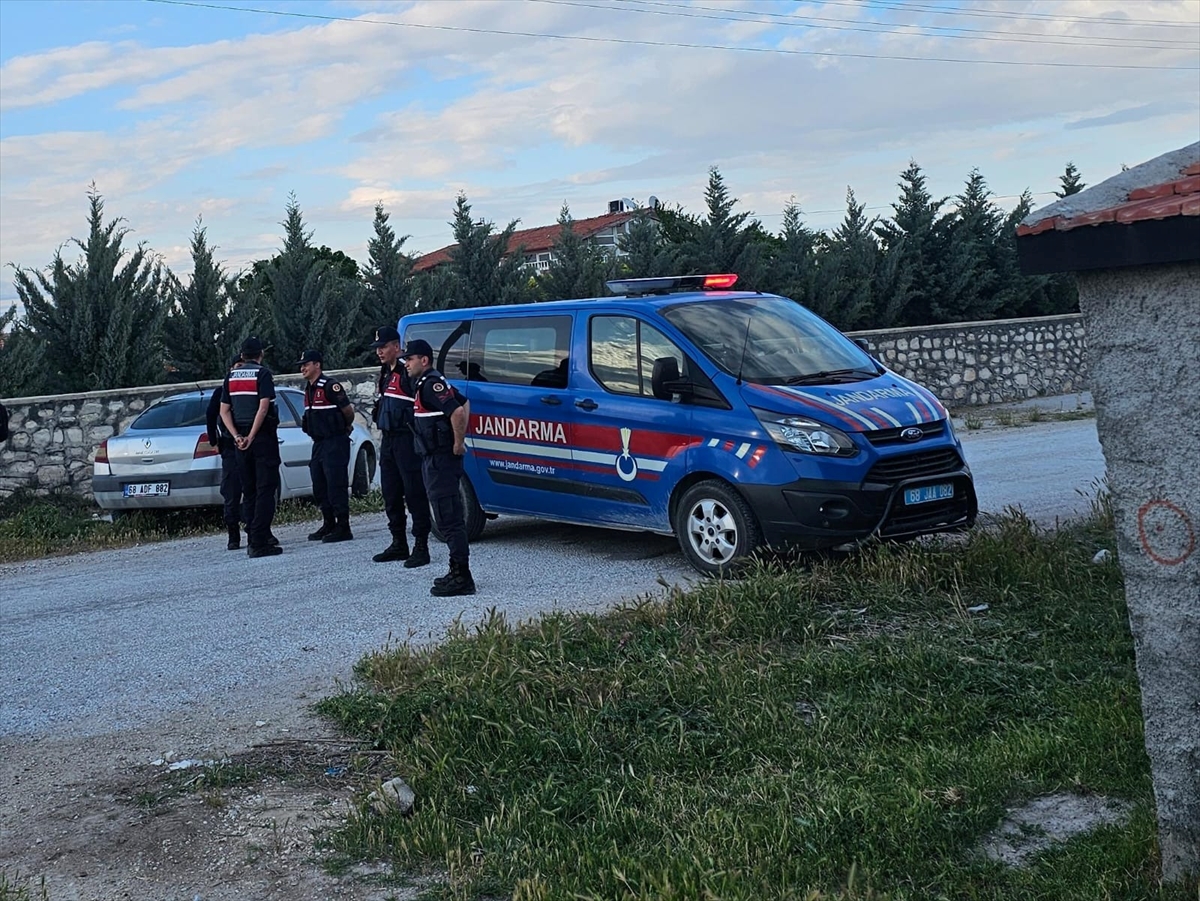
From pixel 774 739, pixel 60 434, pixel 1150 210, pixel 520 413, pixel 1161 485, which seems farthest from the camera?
pixel 60 434

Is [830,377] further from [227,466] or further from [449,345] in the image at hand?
[227,466]

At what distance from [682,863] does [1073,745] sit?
1610 mm

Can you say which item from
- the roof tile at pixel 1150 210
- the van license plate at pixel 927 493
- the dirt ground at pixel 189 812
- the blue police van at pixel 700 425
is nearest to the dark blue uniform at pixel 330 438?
the blue police van at pixel 700 425

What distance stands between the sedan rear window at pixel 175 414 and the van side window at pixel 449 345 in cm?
310

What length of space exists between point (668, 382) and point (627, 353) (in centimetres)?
51

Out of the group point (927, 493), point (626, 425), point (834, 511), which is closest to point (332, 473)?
point (626, 425)

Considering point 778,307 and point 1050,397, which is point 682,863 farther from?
point 1050,397

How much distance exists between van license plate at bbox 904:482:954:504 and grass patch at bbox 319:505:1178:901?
87 centimetres

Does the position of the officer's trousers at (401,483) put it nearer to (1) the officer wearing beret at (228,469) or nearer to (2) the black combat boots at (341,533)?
(2) the black combat boots at (341,533)

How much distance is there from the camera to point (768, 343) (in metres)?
8.83

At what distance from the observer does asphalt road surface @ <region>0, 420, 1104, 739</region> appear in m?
6.46

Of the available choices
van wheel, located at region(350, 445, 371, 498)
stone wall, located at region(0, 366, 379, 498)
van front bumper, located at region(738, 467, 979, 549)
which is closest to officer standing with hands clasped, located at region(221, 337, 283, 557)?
stone wall, located at region(0, 366, 379, 498)

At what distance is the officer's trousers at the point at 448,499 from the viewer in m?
8.40

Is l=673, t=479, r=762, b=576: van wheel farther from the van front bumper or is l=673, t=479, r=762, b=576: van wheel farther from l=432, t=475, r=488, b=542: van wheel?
l=432, t=475, r=488, b=542: van wheel
